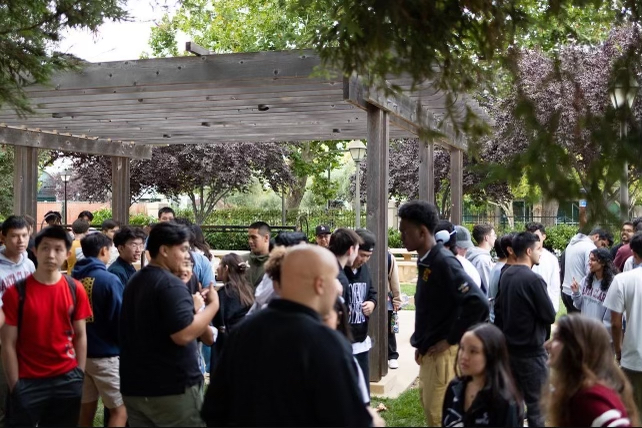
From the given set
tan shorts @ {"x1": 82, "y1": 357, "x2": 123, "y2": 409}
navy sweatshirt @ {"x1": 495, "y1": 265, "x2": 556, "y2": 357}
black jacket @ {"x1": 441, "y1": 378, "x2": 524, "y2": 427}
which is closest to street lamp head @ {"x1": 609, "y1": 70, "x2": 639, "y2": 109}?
black jacket @ {"x1": 441, "y1": 378, "x2": 524, "y2": 427}

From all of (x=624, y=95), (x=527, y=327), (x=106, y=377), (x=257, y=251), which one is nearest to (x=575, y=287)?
(x=527, y=327)

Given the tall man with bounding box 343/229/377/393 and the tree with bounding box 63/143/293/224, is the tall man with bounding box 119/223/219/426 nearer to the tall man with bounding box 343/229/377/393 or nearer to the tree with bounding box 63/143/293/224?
the tall man with bounding box 343/229/377/393

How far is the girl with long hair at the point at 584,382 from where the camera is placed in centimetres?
293

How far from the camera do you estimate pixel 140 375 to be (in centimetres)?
427

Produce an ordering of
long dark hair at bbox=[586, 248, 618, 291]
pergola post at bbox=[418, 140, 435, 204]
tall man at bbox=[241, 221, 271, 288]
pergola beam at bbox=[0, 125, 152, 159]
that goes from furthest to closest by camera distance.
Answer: pergola beam at bbox=[0, 125, 152, 159] → pergola post at bbox=[418, 140, 435, 204] → long dark hair at bbox=[586, 248, 618, 291] → tall man at bbox=[241, 221, 271, 288]

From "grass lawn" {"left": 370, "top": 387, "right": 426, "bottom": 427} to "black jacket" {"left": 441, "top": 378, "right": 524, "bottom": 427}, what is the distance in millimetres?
2953

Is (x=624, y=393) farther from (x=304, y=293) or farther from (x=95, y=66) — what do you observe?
(x=95, y=66)

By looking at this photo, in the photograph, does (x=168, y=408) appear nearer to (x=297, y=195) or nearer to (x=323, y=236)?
(x=323, y=236)

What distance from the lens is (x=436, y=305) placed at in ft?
16.6

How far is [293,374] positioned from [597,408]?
1.23 meters

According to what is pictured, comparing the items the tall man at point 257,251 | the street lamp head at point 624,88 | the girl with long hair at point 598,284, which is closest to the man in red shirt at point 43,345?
the tall man at point 257,251

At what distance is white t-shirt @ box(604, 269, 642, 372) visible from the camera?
5.82 metres

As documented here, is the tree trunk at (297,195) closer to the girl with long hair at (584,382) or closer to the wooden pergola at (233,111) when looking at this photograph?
the wooden pergola at (233,111)

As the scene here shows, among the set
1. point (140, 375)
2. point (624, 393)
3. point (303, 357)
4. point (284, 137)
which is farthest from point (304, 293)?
point (284, 137)
